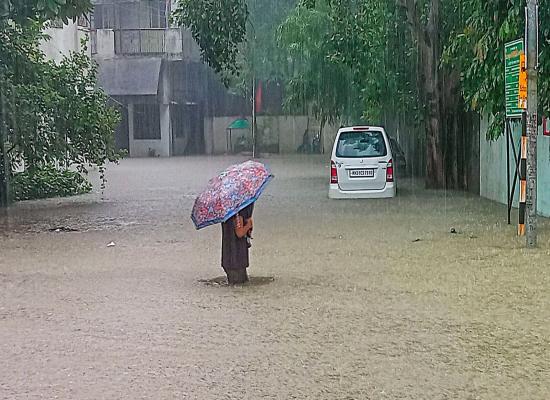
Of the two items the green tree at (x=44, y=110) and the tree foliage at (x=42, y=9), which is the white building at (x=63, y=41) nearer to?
the green tree at (x=44, y=110)

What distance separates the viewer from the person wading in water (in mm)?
9555

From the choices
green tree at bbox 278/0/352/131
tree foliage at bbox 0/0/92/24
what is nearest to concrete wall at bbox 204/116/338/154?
green tree at bbox 278/0/352/131

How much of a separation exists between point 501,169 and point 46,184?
11.6m

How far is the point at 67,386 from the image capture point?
625 cm

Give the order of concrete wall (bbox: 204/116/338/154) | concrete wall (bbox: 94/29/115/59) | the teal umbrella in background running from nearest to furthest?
concrete wall (bbox: 94/29/115/59), concrete wall (bbox: 204/116/338/154), the teal umbrella in background

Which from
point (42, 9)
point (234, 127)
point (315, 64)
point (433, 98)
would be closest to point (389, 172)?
point (433, 98)

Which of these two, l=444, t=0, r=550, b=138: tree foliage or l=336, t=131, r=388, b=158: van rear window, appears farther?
l=336, t=131, r=388, b=158: van rear window

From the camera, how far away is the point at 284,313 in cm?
843

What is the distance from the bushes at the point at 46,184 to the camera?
2219 cm

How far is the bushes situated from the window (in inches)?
961

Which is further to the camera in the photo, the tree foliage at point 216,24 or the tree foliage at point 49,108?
the tree foliage at point 49,108

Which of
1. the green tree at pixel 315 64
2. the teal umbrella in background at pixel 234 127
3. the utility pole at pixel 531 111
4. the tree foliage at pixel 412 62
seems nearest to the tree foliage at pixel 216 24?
the tree foliage at pixel 412 62

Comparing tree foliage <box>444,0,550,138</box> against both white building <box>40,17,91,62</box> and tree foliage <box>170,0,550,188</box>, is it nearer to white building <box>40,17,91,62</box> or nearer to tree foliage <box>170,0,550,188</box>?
tree foliage <box>170,0,550,188</box>

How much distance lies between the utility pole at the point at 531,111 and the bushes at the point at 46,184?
494 inches
